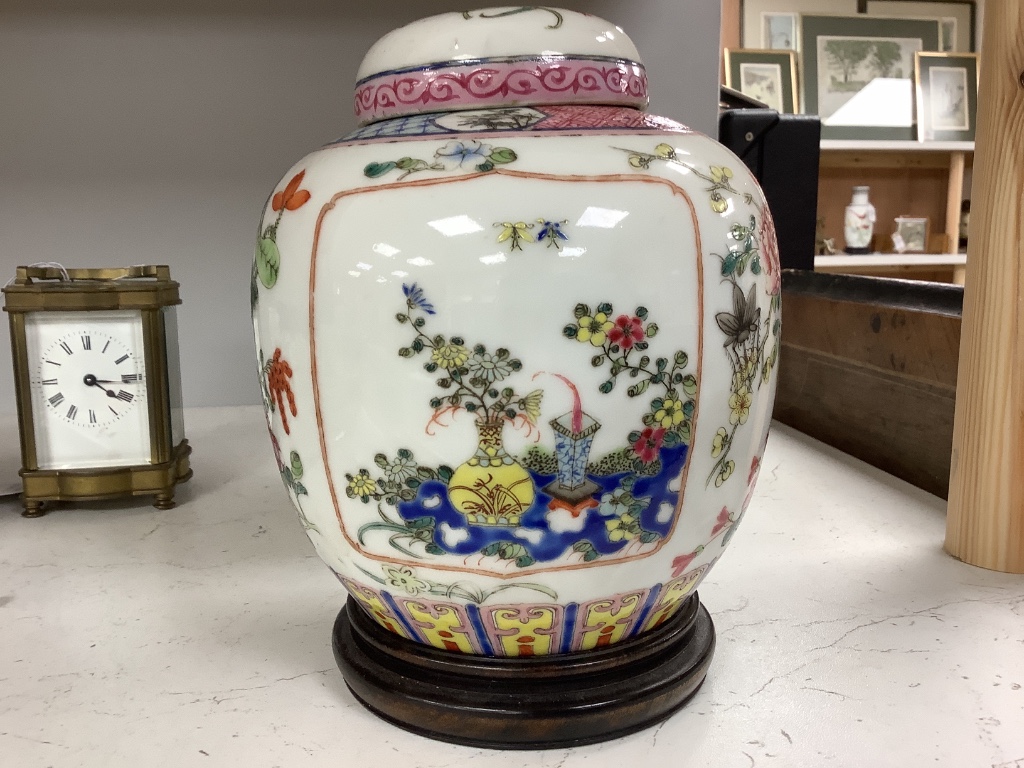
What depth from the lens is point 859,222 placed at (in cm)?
307

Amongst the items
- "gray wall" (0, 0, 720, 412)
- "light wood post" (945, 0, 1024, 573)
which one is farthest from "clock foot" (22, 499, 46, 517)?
"light wood post" (945, 0, 1024, 573)

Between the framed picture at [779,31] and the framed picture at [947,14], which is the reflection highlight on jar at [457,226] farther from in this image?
the framed picture at [947,14]

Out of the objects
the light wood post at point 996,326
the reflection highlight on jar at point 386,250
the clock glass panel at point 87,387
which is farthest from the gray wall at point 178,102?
the reflection highlight on jar at point 386,250

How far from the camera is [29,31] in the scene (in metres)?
1.47

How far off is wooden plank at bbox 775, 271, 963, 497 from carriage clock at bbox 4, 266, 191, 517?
94cm

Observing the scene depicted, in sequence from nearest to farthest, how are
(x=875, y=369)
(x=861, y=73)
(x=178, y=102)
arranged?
1. (x=875, y=369)
2. (x=178, y=102)
3. (x=861, y=73)

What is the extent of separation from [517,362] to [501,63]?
0.20 m

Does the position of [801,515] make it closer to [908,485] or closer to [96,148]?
[908,485]

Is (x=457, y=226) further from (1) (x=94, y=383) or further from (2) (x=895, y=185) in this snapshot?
(2) (x=895, y=185)

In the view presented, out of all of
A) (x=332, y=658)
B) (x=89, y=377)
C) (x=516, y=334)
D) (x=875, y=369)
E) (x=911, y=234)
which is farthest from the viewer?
(x=911, y=234)

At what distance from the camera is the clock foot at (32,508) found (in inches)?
43.8

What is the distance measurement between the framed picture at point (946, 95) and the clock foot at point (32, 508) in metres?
3.03

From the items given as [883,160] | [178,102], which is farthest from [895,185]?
[178,102]

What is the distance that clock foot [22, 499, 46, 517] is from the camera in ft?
3.65
